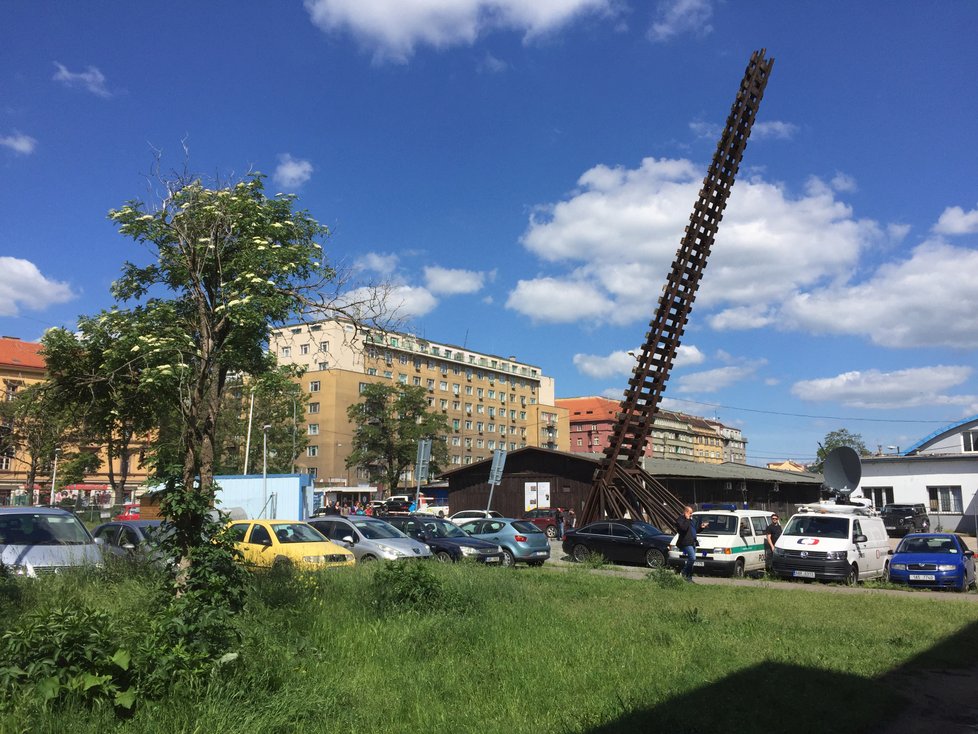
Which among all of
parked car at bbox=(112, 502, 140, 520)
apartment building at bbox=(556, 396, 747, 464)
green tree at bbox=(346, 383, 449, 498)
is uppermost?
apartment building at bbox=(556, 396, 747, 464)

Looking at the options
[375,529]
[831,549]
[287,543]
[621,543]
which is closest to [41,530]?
[287,543]

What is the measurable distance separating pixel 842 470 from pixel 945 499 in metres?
27.0

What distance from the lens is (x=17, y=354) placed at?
79.9 meters

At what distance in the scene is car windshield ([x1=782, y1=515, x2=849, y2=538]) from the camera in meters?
19.5

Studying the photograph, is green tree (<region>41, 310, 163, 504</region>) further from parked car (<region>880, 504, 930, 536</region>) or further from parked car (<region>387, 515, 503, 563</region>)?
parked car (<region>880, 504, 930, 536</region>)

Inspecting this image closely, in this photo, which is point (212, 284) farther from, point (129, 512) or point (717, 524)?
point (129, 512)

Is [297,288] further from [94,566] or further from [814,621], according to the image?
[814,621]

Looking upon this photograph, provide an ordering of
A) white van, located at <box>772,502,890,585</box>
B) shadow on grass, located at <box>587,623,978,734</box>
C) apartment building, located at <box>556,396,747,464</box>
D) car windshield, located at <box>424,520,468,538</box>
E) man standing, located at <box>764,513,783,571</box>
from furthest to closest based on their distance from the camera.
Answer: apartment building, located at <box>556,396,747,464</box> → car windshield, located at <box>424,520,468,538</box> → man standing, located at <box>764,513,783,571</box> → white van, located at <box>772,502,890,585</box> → shadow on grass, located at <box>587,623,978,734</box>

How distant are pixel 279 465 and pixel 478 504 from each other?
2699cm

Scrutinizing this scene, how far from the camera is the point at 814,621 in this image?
11.8m

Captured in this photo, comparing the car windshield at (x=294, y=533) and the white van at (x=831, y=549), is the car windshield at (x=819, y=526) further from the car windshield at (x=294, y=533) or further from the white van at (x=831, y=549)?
the car windshield at (x=294, y=533)

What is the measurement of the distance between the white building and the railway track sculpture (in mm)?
22739

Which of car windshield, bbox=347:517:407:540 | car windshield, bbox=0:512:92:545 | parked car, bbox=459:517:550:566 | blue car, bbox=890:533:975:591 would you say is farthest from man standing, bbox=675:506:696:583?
car windshield, bbox=0:512:92:545

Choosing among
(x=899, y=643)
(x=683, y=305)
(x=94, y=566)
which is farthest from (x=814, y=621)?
(x=683, y=305)
